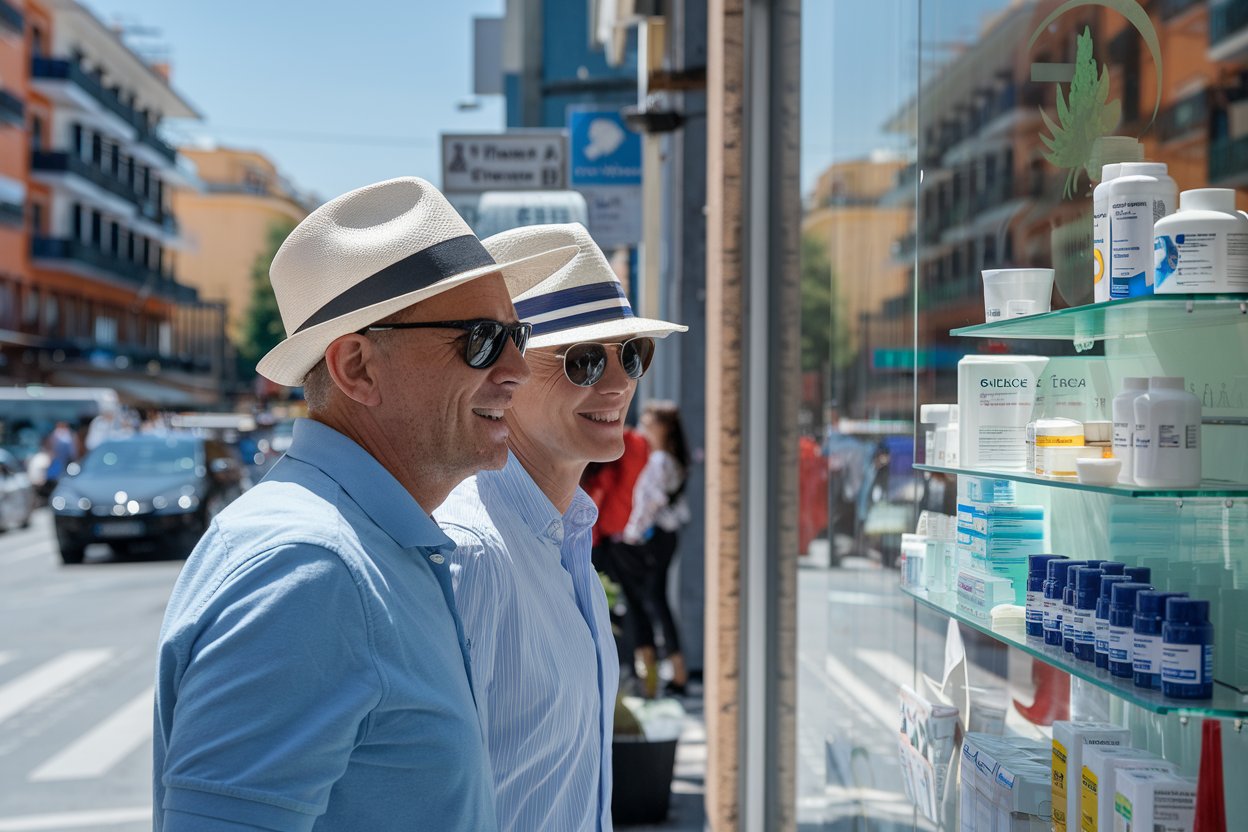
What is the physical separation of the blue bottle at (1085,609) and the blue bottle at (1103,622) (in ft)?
0.07

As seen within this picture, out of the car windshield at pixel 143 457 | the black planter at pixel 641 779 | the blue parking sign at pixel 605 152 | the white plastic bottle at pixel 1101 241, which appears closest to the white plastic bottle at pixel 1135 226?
the white plastic bottle at pixel 1101 241

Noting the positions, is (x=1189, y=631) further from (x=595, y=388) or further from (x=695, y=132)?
(x=695, y=132)

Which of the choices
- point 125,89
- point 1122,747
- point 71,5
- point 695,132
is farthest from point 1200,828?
point 125,89

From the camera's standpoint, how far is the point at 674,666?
9.15m

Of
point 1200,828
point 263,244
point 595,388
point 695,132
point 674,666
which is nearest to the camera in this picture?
point 1200,828

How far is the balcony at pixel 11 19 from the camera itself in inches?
1886

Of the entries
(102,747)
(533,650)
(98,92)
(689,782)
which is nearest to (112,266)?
(98,92)

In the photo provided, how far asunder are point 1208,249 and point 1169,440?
294 millimetres

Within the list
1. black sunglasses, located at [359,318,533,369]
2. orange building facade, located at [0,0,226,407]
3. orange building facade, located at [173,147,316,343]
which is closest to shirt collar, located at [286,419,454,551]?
black sunglasses, located at [359,318,533,369]

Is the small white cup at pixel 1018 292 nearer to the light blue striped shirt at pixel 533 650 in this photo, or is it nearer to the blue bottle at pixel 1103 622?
the blue bottle at pixel 1103 622

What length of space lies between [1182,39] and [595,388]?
1364 mm

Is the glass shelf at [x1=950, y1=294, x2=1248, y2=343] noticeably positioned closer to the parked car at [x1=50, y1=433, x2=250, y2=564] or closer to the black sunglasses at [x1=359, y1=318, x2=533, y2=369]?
the black sunglasses at [x1=359, y1=318, x2=533, y2=369]

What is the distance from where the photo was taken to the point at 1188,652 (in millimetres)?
1933

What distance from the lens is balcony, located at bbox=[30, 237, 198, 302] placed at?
53438mm
